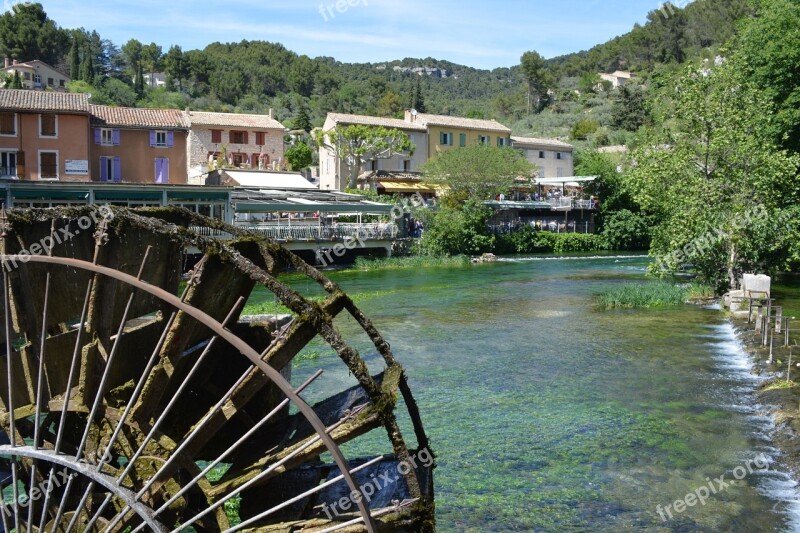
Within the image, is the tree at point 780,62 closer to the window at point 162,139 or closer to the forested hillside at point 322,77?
the window at point 162,139

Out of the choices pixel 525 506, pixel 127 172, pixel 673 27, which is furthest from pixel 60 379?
pixel 673 27

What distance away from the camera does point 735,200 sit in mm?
26547

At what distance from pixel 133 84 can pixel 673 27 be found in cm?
7986

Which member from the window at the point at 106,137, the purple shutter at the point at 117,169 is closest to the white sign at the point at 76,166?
Result: the window at the point at 106,137

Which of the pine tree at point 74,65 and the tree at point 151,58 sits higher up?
the tree at point 151,58

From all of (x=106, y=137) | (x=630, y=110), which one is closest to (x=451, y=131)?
(x=630, y=110)

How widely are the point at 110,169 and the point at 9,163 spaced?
21.2 feet

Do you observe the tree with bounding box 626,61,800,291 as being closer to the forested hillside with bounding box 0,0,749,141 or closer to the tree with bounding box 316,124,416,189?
the tree with bounding box 316,124,416,189

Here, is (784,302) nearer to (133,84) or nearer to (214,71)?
(133,84)

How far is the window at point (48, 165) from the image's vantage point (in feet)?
145

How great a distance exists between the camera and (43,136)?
44219mm

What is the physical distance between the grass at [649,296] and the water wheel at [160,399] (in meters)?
20.2

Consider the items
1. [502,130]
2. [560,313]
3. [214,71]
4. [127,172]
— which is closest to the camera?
[560,313]
